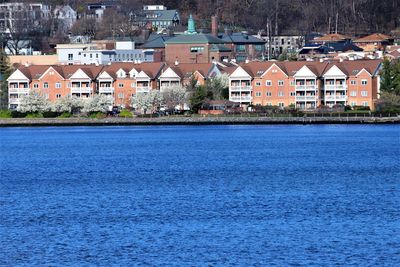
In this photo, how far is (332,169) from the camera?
128 feet

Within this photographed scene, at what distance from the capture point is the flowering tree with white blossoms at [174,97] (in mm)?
69438

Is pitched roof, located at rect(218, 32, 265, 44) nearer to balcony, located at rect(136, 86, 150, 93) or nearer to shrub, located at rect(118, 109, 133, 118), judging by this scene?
balcony, located at rect(136, 86, 150, 93)

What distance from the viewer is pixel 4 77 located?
78.9 m

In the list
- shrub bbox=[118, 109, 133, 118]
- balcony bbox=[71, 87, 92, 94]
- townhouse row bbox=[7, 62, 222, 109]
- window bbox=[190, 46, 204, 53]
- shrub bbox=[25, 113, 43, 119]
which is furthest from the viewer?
window bbox=[190, 46, 204, 53]

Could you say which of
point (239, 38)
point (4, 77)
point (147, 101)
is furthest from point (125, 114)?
point (239, 38)

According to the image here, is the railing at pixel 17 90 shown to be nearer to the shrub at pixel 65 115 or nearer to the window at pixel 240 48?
the shrub at pixel 65 115

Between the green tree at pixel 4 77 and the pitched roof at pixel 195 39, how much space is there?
35.1 ft

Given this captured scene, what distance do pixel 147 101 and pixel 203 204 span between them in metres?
41.3

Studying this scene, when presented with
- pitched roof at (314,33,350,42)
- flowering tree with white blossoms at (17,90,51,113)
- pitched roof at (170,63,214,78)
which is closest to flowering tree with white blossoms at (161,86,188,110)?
pitched roof at (170,63,214,78)

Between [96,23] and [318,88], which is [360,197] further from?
[96,23]

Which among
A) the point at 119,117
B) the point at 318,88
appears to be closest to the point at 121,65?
the point at 119,117

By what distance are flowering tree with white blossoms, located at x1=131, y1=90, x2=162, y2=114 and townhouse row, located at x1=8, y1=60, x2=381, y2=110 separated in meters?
1.20

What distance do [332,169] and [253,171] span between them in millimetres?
2343

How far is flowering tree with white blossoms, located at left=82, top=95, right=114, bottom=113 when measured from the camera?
7062 centimetres
